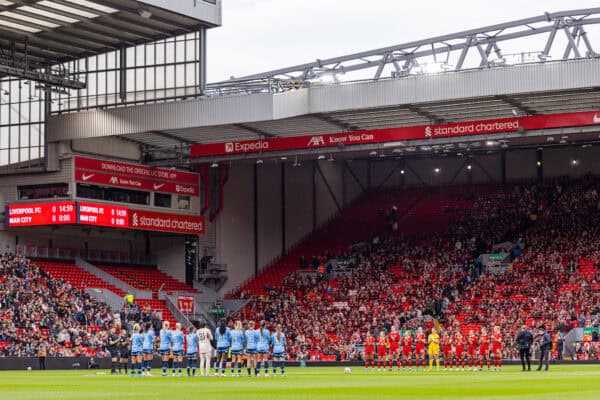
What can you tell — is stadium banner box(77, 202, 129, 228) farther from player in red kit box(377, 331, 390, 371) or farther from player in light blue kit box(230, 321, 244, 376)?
player in light blue kit box(230, 321, 244, 376)

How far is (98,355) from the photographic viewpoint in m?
57.7

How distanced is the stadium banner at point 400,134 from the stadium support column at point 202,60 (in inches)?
139

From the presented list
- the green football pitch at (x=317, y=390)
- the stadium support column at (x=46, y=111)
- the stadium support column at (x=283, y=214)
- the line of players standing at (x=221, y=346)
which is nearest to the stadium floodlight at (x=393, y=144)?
the stadium support column at (x=46, y=111)

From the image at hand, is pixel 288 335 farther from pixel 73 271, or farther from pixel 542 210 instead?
pixel 542 210

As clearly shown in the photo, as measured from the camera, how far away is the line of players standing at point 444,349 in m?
46.5

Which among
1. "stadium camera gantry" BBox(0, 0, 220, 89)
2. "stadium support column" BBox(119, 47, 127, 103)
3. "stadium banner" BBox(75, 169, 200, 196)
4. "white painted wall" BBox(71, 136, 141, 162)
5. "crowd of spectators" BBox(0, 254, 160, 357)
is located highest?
"stadium camera gantry" BBox(0, 0, 220, 89)

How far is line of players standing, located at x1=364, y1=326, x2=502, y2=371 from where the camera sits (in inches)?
1831

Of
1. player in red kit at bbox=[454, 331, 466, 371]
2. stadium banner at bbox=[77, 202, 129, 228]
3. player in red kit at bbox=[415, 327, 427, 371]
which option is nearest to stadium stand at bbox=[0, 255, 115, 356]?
stadium banner at bbox=[77, 202, 129, 228]

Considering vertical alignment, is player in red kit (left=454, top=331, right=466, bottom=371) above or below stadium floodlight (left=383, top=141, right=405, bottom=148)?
below

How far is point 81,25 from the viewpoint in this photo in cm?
5906

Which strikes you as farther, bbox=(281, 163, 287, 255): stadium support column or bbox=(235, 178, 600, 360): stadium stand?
bbox=(281, 163, 287, 255): stadium support column

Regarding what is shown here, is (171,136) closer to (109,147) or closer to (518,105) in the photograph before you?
(109,147)

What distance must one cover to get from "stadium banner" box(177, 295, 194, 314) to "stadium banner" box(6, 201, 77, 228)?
9522 millimetres

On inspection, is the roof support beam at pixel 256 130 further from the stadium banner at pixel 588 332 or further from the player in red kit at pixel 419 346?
the stadium banner at pixel 588 332
